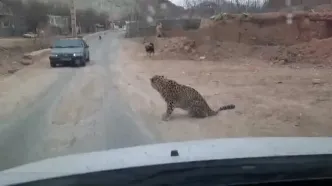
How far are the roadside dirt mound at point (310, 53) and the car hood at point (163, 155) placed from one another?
73.8 ft

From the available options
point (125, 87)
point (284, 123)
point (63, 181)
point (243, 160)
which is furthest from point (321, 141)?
point (125, 87)

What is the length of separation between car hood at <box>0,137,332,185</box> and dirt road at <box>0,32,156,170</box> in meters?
4.81

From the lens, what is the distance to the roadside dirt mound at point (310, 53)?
85.6 ft

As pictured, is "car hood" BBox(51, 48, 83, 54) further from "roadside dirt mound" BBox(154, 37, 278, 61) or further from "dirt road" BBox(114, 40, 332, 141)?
"dirt road" BBox(114, 40, 332, 141)

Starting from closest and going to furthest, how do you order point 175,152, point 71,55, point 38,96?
1. point 175,152
2. point 38,96
3. point 71,55

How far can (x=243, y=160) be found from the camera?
109 inches

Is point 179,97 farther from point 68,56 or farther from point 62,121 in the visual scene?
point 68,56

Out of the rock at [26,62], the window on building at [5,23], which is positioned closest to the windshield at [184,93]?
the rock at [26,62]

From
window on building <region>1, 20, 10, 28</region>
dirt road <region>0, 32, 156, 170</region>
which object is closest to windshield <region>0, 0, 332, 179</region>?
dirt road <region>0, 32, 156, 170</region>

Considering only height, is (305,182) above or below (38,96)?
above

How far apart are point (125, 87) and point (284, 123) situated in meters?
8.79

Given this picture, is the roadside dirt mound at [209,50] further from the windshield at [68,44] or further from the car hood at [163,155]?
the car hood at [163,155]

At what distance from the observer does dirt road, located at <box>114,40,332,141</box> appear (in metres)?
10.5

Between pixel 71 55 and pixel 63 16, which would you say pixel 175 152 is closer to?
pixel 71 55
